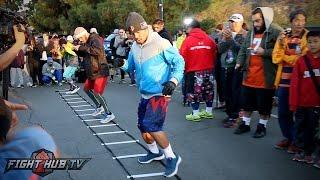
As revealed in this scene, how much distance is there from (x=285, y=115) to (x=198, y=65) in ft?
7.80

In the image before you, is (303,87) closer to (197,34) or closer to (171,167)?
(171,167)

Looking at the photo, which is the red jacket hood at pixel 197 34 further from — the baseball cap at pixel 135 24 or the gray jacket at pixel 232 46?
the baseball cap at pixel 135 24

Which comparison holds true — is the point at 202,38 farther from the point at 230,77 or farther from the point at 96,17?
the point at 96,17

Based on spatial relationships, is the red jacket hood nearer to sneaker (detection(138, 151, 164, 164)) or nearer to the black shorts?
the black shorts

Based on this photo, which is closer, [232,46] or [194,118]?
[232,46]

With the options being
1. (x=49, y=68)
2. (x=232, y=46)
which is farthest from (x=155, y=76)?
(x=49, y=68)

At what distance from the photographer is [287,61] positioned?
18.9 feet

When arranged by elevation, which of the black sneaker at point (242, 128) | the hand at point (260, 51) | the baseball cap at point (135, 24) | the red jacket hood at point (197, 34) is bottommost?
the black sneaker at point (242, 128)

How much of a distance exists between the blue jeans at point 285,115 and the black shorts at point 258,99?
468 mm

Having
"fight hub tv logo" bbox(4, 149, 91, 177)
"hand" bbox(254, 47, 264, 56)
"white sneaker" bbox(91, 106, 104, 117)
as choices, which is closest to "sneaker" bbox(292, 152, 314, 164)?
"hand" bbox(254, 47, 264, 56)

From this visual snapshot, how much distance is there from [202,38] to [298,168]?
3.45 m

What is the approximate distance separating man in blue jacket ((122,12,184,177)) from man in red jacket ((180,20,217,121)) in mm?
2751

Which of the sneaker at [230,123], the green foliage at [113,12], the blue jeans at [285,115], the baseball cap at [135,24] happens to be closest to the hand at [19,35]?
the baseball cap at [135,24]

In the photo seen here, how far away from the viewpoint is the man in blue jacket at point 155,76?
497cm
